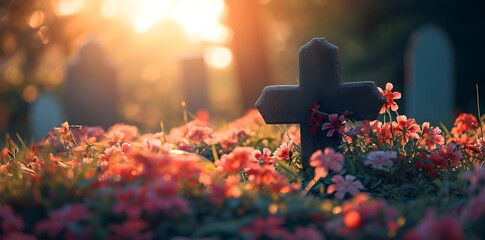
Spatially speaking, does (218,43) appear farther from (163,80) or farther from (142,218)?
(142,218)

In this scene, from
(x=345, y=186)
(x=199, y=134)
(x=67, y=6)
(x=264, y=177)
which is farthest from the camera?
(x=67, y=6)

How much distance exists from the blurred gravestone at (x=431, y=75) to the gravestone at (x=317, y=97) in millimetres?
5805

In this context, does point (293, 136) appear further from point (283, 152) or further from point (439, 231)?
point (439, 231)

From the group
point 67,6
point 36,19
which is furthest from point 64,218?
point 67,6

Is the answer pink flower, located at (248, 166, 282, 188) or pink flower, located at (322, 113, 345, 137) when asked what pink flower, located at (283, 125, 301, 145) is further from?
pink flower, located at (248, 166, 282, 188)

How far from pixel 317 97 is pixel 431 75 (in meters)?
6.16

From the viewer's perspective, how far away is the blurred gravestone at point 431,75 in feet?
30.6

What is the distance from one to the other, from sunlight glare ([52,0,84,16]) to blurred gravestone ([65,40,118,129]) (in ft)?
3.78

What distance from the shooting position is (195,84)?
37.0 ft

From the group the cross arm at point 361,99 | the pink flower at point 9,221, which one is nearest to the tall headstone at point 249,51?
the cross arm at point 361,99

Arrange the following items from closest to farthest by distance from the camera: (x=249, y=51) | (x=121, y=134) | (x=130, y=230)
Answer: (x=130, y=230) < (x=121, y=134) < (x=249, y=51)

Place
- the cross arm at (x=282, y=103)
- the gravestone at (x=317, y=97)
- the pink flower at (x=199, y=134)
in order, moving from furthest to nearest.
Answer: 1. the pink flower at (x=199, y=134)
2. the cross arm at (x=282, y=103)
3. the gravestone at (x=317, y=97)

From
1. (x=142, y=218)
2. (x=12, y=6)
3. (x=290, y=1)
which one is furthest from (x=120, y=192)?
(x=290, y=1)

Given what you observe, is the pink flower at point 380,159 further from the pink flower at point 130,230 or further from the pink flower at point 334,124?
the pink flower at point 130,230
